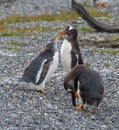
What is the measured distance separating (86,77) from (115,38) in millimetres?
8083

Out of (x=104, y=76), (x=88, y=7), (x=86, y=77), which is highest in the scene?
(x=86, y=77)

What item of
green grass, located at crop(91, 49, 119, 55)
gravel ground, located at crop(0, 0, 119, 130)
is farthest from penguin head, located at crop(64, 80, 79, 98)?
green grass, located at crop(91, 49, 119, 55)

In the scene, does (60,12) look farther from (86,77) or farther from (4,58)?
(86,77)

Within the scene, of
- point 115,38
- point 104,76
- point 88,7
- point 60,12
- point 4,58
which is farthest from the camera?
point 88,7

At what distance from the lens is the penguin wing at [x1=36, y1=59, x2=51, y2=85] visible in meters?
11.7

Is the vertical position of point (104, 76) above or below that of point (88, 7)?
above

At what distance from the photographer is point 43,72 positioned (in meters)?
11.8

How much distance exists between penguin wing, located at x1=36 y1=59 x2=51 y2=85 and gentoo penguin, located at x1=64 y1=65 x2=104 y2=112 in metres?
1.13

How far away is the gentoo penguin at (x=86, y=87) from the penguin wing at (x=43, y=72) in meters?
1.13

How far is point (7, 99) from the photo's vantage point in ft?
36.0

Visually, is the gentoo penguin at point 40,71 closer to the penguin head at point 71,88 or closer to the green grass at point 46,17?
the penguin head at point 71,88

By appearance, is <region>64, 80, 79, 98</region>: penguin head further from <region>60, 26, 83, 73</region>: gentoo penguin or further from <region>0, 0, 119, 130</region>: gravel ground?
<region>60, 26, 83, 73</region>: gentoo penguin

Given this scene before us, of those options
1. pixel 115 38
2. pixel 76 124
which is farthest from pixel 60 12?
pixel 76 124

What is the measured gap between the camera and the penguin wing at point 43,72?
11.7 meters
